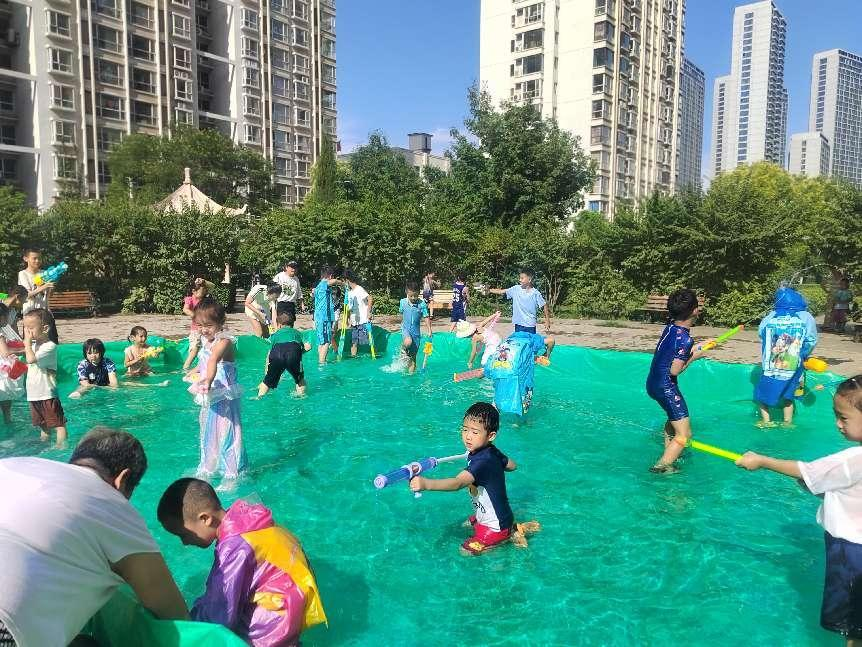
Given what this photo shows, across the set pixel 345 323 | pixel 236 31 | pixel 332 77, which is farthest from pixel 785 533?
pixel 332 77

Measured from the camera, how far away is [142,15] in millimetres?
49438

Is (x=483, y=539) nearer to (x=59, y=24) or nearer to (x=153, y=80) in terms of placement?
(x=59, y=24)

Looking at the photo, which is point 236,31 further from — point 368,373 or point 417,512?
point 417,512

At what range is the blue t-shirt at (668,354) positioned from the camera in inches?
254

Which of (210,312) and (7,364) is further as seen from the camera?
(7,364)

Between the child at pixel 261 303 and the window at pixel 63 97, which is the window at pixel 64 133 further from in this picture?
the child at pixel 261 303

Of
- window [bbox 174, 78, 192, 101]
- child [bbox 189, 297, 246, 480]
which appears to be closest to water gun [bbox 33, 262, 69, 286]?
child [bbox 189, 297, 246, 480]

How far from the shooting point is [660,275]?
19.6m

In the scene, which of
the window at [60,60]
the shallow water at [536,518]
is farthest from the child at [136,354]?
the window at [60,60]

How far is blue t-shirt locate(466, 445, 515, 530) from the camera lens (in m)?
4.50

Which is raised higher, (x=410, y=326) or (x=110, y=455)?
(x=110, y=455)

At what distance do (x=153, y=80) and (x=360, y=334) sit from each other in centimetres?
4560

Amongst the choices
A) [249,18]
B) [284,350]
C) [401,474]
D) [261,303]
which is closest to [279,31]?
[249,18]

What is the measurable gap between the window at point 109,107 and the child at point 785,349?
50400 millimetres
